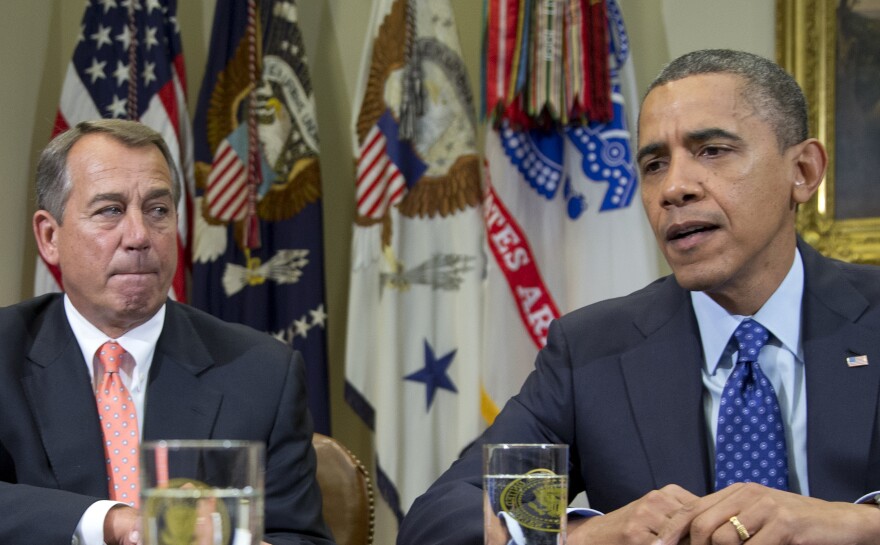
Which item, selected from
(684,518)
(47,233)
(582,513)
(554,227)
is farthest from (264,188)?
(684,518)

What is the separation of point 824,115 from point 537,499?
11.4 feet

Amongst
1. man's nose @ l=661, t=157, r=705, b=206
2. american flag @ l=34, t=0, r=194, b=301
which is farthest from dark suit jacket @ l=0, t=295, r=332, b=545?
american flag @ l=34, t=0, r=194, b=301

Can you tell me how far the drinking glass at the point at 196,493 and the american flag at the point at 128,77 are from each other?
352 cm

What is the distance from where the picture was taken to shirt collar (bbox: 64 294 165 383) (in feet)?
7.70

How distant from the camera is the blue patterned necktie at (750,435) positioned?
197 centimetres

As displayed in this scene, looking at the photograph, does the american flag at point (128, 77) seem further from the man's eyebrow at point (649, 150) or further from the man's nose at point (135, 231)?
the man's eyebrow at point (649, 150)

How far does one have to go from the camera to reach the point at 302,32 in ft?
16.3

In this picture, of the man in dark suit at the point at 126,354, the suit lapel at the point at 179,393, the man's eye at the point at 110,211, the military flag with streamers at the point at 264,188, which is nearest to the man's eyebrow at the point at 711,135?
the man in dark suit at the point at 126,354

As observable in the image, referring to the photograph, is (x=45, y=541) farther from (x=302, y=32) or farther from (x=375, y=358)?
(x=302, y=32)

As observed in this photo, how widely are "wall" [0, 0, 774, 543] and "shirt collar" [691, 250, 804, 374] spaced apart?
2635mm

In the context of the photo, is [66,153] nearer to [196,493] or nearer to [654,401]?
[654,401]

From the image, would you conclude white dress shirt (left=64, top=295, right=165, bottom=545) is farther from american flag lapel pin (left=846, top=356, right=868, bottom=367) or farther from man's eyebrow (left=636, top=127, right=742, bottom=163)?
american flag lapel pin (left=846, top=356, right=868, bottom=367)

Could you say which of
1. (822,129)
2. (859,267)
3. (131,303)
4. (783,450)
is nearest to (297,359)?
(131,303)

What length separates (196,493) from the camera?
3.55 feet
